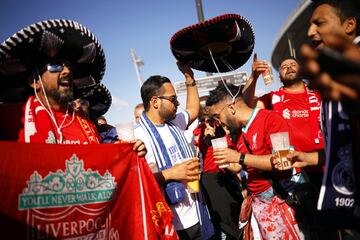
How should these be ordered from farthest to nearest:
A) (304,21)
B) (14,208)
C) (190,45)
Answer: (304,21) → (190,45) → (14,208)

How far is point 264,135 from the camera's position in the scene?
273 centimetres

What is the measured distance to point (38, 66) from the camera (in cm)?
249

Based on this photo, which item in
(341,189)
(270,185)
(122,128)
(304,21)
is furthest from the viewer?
(304,21)

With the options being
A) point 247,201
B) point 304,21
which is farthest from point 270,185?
point 304,21

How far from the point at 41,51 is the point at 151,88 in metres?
1.31

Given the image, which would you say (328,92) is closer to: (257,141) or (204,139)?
(257,141)

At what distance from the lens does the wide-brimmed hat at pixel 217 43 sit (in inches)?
114

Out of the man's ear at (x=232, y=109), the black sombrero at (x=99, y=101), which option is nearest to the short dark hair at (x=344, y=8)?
the man's ear at (x=232, y=109)

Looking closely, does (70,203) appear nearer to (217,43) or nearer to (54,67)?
(54,67)

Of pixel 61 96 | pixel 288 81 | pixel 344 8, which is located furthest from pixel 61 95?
pixel 288 81

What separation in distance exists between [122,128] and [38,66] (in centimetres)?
104

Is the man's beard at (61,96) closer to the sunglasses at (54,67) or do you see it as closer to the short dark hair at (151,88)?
the sunglasses at (54,67)

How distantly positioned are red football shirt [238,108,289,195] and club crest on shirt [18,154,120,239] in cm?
151

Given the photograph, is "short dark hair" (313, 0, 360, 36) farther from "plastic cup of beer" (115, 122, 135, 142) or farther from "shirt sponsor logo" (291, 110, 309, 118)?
"shirt sponsor logo" (291, 110, 309, 118)
